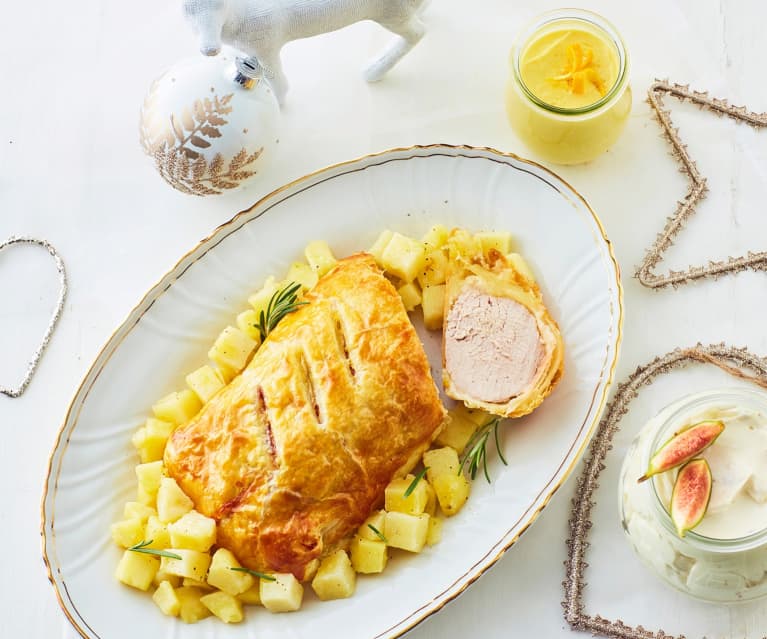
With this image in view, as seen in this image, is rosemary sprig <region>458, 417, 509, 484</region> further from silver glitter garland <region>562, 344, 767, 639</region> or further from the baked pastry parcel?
silver glitter garland <region>562, 344, 767, 639</region>

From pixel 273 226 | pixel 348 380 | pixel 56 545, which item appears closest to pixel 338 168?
pixel 273 226

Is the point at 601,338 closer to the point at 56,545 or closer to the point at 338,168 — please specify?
the point at 338,168

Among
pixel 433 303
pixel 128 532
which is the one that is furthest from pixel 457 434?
pixel 128 532

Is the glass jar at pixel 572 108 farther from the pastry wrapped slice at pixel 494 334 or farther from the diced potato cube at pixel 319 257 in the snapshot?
the diced potato cube at pixel 319 257

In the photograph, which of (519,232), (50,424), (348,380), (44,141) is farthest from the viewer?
(44,141)

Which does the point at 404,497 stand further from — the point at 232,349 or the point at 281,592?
the point at 232,349
